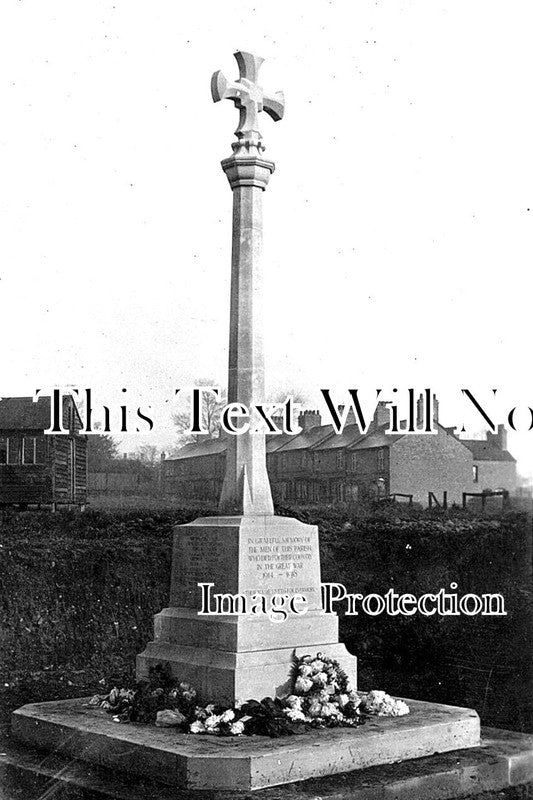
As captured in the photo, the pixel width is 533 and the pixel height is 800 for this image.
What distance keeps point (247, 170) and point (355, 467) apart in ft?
17.0

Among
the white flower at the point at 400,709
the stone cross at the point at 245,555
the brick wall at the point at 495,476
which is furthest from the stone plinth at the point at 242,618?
the brick wall at the point at 495,476

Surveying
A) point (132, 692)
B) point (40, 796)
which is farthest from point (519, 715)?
point (40, 796)

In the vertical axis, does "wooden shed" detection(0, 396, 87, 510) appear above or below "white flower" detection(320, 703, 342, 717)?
above

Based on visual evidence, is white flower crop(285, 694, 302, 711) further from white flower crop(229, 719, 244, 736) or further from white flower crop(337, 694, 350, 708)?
white flower crop(229, 719, 244, 736)

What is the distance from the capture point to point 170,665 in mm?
8430

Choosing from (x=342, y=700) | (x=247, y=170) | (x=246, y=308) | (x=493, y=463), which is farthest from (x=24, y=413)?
(x=493, y=463)

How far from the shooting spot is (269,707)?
773 centimetres

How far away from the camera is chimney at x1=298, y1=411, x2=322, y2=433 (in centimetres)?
1224

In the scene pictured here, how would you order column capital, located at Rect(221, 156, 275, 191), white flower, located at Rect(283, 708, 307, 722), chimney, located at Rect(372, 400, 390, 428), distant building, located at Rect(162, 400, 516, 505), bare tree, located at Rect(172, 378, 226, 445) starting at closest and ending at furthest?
1. white flower, located at Rect(283, 708, 307, 722)
2. column capital, located at Rect(221, 156, 275, 191)
3. bare tree, located at Rect(172, 378, 226, 445)
4. distant building, located at Rect(162, 400, 516, 505)
5. chimney, located at Rect(372, 400, 390, 428)

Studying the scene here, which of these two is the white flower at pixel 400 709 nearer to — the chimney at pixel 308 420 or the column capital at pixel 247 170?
the chimney at pixel 308 420

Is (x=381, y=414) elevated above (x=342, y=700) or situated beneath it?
elevated above

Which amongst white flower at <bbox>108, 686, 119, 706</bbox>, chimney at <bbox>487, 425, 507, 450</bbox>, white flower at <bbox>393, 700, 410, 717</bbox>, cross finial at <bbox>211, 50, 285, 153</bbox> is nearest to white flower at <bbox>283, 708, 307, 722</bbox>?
white flower at <bbox>393, 700, 410, 717</bbox>

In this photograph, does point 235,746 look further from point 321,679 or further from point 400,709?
point 400,709

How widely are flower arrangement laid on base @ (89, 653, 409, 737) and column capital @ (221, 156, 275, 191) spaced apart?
4335mm
